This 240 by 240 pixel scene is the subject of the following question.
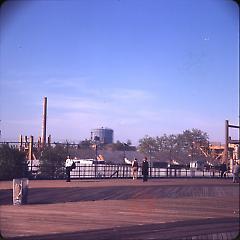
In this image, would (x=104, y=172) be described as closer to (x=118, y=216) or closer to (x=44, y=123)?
(x=44, y=123)

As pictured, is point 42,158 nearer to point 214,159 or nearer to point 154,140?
point 214,159

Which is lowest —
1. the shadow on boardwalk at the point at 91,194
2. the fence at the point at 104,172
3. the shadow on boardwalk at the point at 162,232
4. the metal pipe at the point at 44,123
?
the shadow on boardwalk at the point at 162,232

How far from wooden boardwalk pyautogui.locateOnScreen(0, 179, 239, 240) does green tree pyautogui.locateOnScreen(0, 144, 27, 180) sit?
6.55 meters

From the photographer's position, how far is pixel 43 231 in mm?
8281

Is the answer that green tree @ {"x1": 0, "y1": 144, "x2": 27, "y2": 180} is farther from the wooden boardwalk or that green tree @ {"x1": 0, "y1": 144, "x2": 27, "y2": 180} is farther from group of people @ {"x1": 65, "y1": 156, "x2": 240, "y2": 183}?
the wooden boardwalk

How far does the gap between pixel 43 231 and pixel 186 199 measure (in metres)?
6.70

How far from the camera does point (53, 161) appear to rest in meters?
25.4

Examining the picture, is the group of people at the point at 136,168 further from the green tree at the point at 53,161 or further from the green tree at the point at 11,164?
the green tree at the point at 53,161

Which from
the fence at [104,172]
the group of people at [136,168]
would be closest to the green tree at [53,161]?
the fence at [104,172]

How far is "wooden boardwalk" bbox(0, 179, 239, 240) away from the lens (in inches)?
324

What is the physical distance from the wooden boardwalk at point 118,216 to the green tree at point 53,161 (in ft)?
27.5

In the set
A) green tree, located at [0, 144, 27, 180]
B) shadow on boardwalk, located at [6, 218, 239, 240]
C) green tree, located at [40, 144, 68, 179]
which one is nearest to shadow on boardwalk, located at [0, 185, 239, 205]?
shadow on boardwalk, located at [6, 218, 239, 240]

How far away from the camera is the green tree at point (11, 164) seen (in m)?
21.8

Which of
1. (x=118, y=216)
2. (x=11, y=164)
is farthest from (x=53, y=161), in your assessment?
(x=118, y=216)
